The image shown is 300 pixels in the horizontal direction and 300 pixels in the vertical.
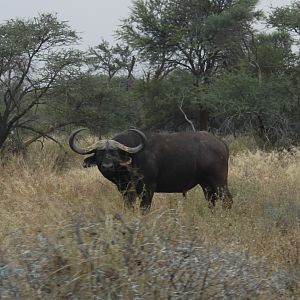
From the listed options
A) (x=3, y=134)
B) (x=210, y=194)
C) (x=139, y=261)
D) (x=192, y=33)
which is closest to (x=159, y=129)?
(x=192, y=33)

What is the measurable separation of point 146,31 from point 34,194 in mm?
16896

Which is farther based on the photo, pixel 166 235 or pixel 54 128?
pixel 54 128

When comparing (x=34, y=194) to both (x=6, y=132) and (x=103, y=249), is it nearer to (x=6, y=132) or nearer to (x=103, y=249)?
(x=103, y=249)

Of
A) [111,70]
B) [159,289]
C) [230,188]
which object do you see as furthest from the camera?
[111,70]

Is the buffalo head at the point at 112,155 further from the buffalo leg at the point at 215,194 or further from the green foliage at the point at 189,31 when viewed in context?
the green foliage at the point at 189,31

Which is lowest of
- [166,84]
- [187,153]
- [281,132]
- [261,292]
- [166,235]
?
[261,292]

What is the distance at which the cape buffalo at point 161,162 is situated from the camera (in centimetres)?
822

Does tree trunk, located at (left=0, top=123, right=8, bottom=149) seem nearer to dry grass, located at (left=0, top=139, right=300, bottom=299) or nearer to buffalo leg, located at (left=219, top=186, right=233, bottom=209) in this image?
buffalo leg, located at (left=219, top=186, right=233, bottom=209)

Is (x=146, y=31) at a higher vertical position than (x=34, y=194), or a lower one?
higher

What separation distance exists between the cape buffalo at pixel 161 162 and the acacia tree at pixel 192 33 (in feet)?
44.1

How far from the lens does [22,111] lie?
18.5 m

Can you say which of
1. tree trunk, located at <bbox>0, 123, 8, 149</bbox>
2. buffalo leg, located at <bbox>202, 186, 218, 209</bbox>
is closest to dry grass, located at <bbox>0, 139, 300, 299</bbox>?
buffalo leg, located at <bbox>202, 186, 218, 209</bbox>

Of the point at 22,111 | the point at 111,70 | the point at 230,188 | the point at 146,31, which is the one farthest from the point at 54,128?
the point at 111,70

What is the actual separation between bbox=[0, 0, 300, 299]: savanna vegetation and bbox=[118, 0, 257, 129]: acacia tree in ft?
0.18
